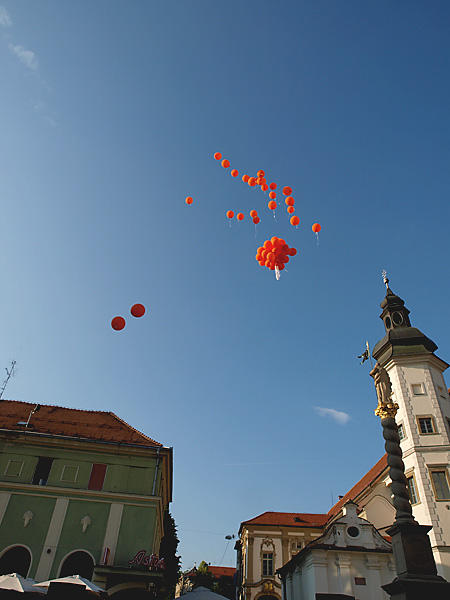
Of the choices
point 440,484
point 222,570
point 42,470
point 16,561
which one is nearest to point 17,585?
point 16,561

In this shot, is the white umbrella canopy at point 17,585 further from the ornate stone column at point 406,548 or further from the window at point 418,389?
the window at point 418,389

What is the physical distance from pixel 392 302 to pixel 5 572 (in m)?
30.9

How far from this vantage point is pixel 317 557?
24625 millimetres

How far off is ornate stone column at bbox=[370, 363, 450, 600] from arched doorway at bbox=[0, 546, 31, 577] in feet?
56.3

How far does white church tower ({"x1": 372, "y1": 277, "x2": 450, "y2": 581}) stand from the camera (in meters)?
23.8

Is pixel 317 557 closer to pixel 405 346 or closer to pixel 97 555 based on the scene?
pixel 97 555

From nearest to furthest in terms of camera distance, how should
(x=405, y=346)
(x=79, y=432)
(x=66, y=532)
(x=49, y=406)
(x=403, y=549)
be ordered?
(x=403, y=549)
(x=66, y=532)
(x=79, y=432)
(x=49, y=406)
(x=405, y=346)

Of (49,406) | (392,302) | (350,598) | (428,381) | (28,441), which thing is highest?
(392,302)

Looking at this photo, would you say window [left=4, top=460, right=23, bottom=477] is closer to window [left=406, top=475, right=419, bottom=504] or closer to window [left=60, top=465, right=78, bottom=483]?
window [left=60, top=465, right=78, bottom=483]

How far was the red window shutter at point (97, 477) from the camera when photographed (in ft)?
73.0

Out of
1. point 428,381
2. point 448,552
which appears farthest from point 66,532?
point 428,381

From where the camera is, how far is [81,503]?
853 inches

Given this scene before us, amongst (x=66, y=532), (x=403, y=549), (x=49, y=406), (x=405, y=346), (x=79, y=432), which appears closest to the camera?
(x=403, y=549)

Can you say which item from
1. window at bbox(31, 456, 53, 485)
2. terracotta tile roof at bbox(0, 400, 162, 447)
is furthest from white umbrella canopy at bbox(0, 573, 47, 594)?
terracotta tile roof at bbox(0, 400, 162, 447)
